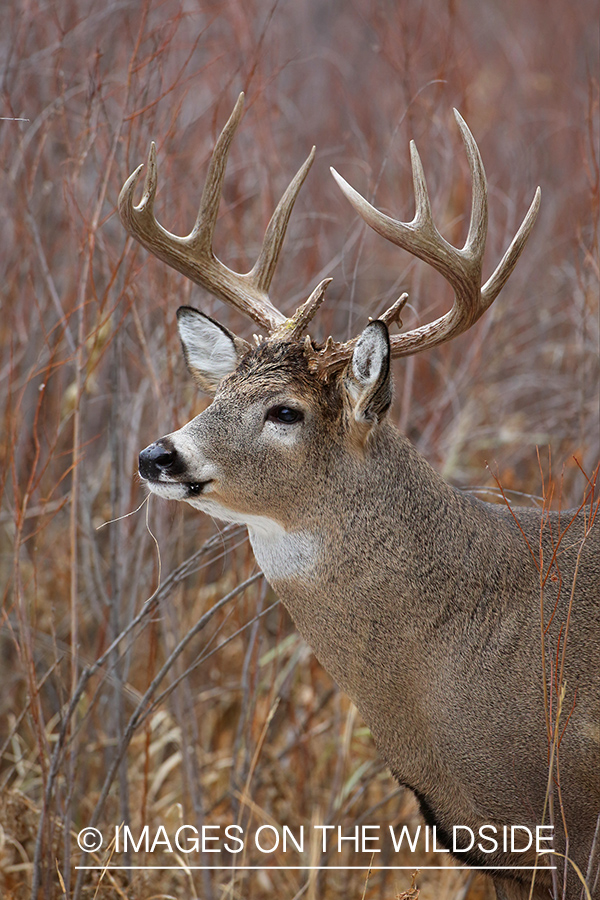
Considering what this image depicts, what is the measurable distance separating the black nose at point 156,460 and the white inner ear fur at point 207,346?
56cm

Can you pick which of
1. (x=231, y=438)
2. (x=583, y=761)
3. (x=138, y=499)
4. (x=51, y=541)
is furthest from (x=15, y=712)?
(x=583, y=761)

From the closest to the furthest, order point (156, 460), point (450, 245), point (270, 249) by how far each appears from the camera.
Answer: point (156, 460) < point (450, 245) < point (270, 249)

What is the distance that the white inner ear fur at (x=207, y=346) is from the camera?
Answer: 117 inches

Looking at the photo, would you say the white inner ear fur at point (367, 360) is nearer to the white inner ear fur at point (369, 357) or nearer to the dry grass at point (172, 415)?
the white inner ear fur at point (369, 357)

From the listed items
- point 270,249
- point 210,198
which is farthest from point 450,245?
point 210,198

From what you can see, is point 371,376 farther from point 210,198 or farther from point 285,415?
Result: point 210,198

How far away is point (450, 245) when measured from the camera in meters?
2.67

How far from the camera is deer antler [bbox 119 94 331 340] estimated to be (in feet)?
9.29

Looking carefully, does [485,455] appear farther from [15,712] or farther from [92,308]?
[15,712]

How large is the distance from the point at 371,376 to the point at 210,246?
0.85 metres

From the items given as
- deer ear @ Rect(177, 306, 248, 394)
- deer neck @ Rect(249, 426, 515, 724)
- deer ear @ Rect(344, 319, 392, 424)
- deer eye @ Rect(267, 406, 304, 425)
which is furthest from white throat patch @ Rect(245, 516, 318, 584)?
deer ear @ Rect(177, 306, 248, 394)

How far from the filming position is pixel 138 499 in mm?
3975

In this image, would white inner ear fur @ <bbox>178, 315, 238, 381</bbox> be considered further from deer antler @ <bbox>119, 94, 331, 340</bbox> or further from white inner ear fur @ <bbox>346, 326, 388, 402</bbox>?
white inner ear fur @ <bbox>346, 326, 388, 402</bbox>

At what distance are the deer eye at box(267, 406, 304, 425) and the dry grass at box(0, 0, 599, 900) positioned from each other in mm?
634
